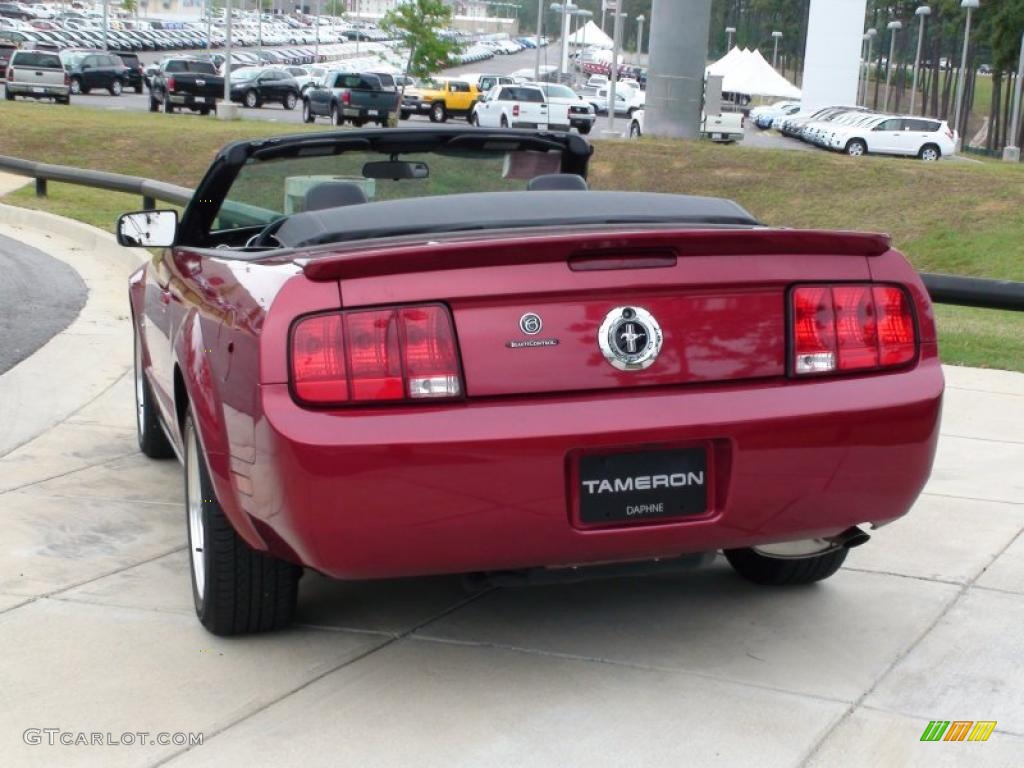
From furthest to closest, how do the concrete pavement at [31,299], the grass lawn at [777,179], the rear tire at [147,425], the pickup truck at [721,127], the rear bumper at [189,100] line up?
the pickup truck at [721,127], the rear bumper at [189,100], the grass lawn at [777,179], the concrete pavement at [31,299], the rear tire at [147,425]

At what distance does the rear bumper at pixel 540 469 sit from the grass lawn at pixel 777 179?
17982mm

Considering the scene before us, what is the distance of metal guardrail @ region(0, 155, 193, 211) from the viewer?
48.4 ft

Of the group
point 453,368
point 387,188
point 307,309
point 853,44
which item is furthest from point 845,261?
point 853,44

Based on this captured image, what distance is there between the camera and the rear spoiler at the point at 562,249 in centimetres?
381

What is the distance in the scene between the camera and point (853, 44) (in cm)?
7469

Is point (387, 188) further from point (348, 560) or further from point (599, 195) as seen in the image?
point (348, 560)

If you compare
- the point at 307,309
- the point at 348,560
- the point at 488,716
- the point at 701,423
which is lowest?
the point at 488,716

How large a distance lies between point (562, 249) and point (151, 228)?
227cm

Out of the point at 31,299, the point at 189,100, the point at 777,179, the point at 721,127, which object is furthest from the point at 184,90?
the point at 31,299

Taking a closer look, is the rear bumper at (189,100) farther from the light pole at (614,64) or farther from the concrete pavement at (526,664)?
the concrete pavement at (526,664)

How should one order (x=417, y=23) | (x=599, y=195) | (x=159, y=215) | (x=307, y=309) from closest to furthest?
1. (x=307, y=309)
2. (x=599, y=195)
3. (x=159, y=215)
4. (x=417, y=23)

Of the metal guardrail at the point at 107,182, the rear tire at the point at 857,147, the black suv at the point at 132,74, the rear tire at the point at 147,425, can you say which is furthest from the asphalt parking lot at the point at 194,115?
the rear tire at the point at 147,425

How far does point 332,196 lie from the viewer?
497cm

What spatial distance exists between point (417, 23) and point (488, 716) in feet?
187
